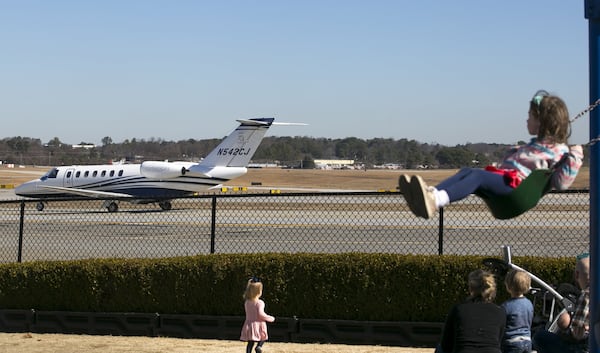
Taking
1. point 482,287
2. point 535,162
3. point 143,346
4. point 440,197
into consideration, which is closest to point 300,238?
point 143,346

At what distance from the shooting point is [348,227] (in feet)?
80.2

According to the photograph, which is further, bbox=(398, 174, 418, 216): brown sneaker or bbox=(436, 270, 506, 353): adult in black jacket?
bbox=(436, 270, 506, 353): adult in black jacket

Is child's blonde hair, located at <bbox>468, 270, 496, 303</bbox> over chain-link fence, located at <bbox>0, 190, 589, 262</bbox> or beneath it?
over

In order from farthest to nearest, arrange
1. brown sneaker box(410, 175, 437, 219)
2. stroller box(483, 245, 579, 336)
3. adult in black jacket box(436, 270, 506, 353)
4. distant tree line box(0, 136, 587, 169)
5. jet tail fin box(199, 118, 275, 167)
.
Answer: distant tree line box(0, 136, 587, 169) → jet tail fin box(199, 118, 275, 167) → stroller box(483, 245, 579, 336) → adult in black jacket box(436, 270, 506, 353) → brown sneaker box(410, 175, 437, 219)

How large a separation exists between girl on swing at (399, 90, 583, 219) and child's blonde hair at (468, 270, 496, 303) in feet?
7.44

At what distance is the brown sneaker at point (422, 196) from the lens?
11.8 feet

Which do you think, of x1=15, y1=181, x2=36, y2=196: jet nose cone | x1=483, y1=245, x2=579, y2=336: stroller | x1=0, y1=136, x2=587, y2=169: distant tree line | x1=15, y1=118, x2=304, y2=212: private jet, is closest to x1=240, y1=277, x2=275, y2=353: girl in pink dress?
x1=483, y1=245, x2=579, y2=336: stroller

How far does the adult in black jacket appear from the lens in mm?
5973

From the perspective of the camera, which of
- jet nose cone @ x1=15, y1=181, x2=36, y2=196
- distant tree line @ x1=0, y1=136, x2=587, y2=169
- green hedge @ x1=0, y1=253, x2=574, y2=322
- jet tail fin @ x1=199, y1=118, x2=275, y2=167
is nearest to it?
green hedge @ x1=0, y1=253, x2=574, y2=322

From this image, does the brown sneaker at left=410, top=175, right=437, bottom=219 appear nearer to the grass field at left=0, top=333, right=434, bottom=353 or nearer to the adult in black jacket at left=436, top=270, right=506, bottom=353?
the adult in black jacket at left=436, top=270, right=506, bottom=353

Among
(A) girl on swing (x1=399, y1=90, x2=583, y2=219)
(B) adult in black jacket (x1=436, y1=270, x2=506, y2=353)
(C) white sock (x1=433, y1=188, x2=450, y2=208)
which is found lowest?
(B) adult in black jacket (x1=436, y1=270, x2=506, y2=353)

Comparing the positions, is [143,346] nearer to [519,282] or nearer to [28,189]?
[519,282]

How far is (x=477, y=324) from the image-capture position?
5.99 metres

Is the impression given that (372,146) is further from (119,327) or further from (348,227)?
(119,327)
